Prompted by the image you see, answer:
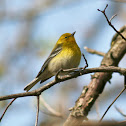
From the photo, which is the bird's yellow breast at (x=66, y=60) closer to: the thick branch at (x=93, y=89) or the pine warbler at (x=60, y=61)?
the pine warbler at (x=60, y=61)

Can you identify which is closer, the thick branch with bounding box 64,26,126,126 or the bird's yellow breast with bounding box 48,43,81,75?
the bird's yellow breast with bounding box 48,43,81,75

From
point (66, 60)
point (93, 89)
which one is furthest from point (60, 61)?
point (93, 89)

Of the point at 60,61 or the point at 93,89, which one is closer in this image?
the point at 60,61

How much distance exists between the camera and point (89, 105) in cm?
445

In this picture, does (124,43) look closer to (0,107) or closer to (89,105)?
(89,105)

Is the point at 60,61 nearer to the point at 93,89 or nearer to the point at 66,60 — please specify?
the point at 66,60

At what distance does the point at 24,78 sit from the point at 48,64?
12.9ft

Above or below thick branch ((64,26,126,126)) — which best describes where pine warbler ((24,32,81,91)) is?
above

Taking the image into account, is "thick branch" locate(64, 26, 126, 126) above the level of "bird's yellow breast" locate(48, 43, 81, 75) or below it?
below

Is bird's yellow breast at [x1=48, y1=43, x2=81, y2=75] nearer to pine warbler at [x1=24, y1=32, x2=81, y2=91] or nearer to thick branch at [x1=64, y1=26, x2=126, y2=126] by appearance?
pine warbler at [x1=24, y1=32, x2=81, y2=91]

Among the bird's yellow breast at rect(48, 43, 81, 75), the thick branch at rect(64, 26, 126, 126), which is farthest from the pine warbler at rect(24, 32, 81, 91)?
the thick branch at rect(64, 26, 126, 126)

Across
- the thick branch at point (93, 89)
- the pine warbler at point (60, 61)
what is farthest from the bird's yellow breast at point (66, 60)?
the thick branch at point (93, 89)

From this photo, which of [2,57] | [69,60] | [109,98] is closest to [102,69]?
[69,60]

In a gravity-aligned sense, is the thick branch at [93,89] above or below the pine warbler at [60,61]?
below
